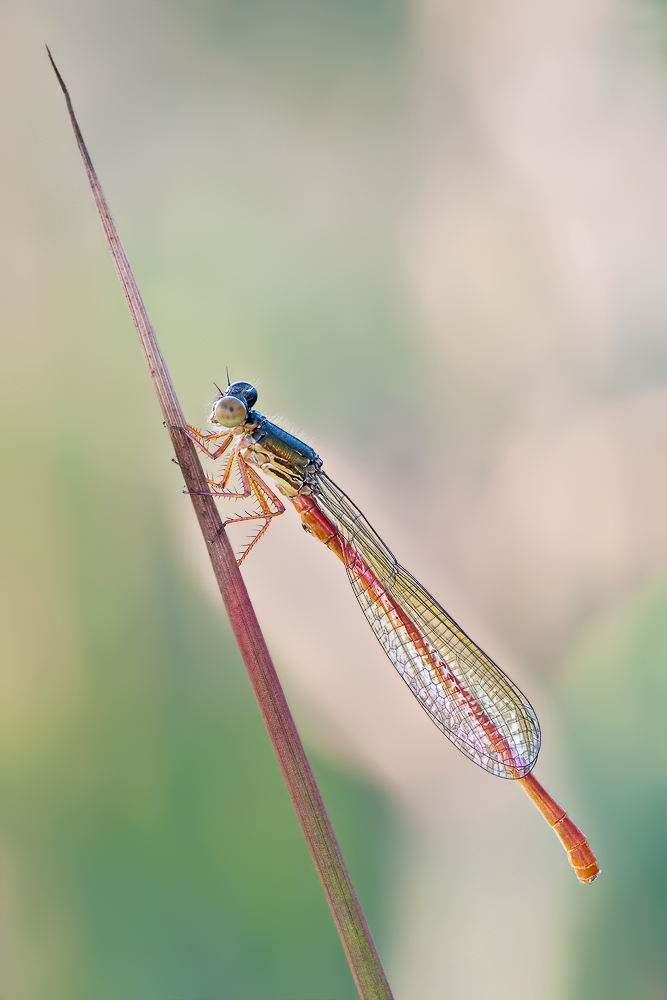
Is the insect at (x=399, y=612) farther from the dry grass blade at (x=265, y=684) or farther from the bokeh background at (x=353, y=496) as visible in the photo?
the dry grass blade at (x=265, y=684)

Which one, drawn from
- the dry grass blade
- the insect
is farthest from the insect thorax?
the dry grass blade

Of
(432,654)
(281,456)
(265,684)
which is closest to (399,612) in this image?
(432,654)

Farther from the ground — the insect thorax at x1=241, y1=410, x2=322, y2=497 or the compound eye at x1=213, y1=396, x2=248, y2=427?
the compound eye at x1=213, y1=396, x2=248, y2=427

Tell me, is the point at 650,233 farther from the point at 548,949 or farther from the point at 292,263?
the point at 548,949

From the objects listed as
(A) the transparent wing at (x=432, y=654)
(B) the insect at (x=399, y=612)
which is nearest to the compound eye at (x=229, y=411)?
(B) the insect at (x=399, y=612)

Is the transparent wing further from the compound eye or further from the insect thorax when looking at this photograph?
the compound eye

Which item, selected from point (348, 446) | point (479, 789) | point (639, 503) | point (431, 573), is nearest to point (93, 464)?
point (348, 446)
